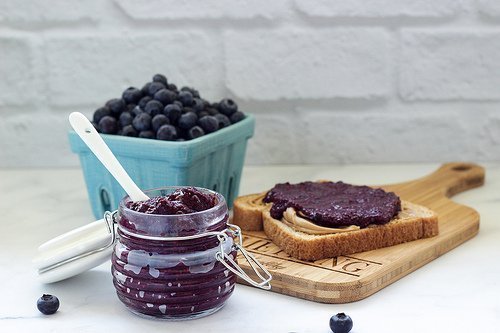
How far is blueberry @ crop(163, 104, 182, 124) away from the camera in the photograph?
156cm

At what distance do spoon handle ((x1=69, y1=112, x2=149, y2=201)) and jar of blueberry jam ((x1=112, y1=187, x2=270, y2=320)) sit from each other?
2.7 inches

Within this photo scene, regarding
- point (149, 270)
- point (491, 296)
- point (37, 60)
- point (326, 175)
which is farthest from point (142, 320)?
point (37, 60)

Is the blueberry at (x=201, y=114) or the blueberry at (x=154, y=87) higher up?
the blueberry at (x=154, y=87)

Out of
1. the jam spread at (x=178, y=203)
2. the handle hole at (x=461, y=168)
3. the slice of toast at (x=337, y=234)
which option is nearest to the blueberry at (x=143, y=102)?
the slice of toast at (x=337, y=234)

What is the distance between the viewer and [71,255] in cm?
129

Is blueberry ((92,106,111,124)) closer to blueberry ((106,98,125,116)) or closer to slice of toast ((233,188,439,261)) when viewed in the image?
blueberry ((106,98,125,116))

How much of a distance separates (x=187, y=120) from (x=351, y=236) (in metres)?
0.36

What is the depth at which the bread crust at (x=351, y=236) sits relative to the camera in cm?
137

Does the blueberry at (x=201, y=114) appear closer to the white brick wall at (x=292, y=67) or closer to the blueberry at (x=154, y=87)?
the blueberry at (x=154, y=87)

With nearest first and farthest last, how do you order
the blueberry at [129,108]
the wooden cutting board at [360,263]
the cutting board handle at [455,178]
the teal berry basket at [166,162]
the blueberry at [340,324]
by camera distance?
the blueberry at [340,324] → the wooden cutting board at [360,263] → the teal berry basket at [166,162] → the blueberry at [129,108] → the cutting board handle at [455,178]

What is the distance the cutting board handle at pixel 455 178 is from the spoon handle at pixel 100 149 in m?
0.71

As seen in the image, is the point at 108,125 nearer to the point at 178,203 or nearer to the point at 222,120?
the point at 222,120

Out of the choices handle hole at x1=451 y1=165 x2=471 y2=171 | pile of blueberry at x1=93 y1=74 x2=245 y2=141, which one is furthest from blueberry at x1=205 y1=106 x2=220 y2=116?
handle hole at x1=451 y1=165 x2=471 y2=171

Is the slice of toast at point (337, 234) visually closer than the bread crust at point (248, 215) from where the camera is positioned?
Yes
